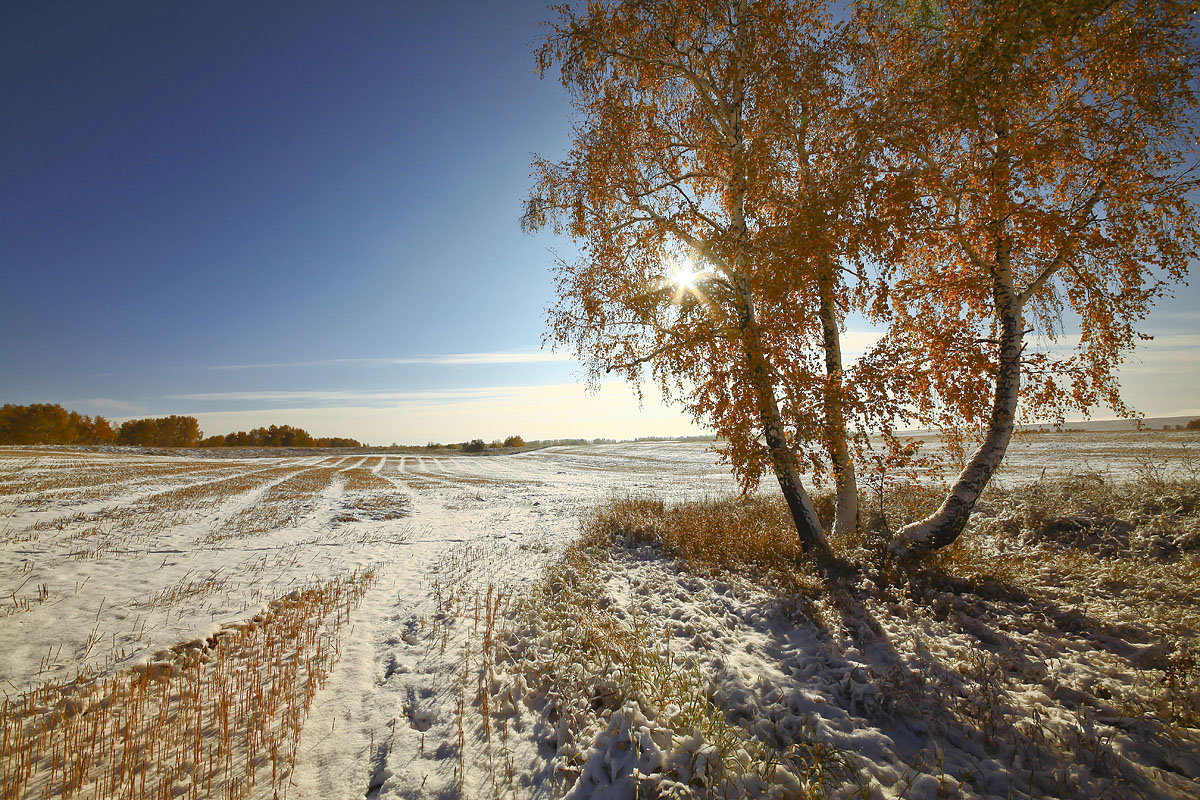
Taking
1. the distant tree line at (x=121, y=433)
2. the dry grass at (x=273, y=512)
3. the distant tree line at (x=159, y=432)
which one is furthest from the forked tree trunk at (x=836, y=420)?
the distant tree line at (x=159, y=432)

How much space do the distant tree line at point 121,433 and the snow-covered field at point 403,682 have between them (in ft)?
376

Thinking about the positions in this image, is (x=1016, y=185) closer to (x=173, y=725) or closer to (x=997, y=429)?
(x=997, y=429)

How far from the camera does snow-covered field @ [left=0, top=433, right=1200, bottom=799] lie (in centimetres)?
379

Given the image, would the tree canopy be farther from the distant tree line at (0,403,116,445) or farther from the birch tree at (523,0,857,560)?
the distant tree line at (0,403,116,445)

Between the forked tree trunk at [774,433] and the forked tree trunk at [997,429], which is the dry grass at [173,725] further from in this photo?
the forked tree trunk at [997,429]

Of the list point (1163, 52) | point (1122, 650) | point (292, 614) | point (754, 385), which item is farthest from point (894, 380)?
point (292, 614)

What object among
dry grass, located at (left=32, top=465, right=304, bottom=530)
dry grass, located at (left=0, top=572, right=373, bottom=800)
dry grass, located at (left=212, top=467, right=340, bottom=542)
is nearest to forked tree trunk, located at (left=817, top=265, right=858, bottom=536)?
dry grass, located at (left=0, top=572, right=373, bottom=800)

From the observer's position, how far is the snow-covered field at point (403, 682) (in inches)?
149

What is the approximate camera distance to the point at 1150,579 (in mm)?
6266

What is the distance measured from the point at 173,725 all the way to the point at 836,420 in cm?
967

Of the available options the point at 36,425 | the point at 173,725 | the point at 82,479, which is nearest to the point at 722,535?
the point at 173,725

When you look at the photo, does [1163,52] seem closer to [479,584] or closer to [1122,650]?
[1122,650]

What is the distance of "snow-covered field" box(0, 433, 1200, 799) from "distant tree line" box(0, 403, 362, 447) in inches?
4518

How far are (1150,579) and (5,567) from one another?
68.4 feet
